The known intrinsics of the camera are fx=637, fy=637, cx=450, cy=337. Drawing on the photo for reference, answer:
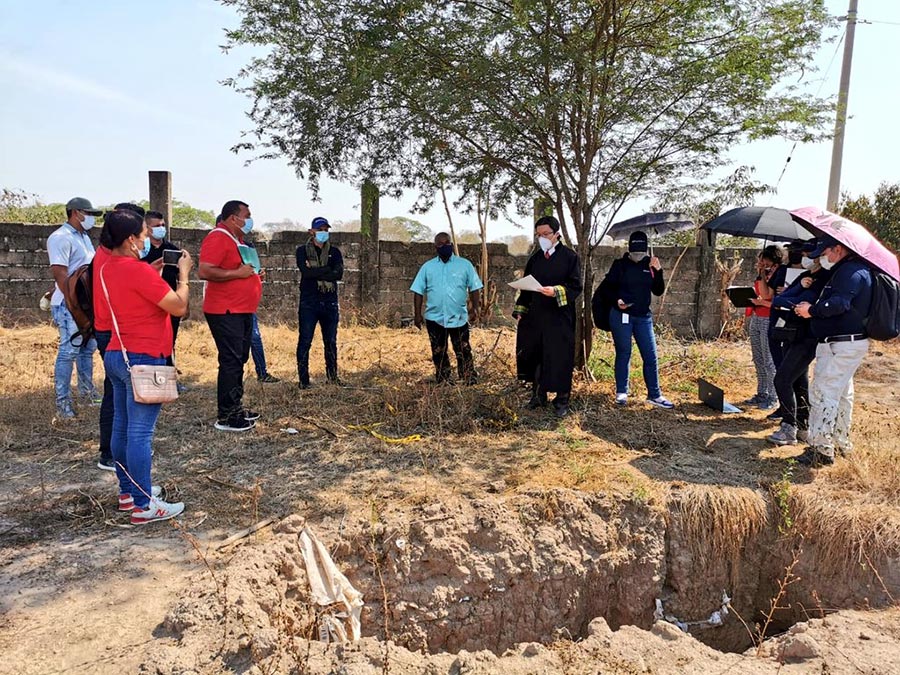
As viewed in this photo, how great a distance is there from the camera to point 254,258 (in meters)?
5.71

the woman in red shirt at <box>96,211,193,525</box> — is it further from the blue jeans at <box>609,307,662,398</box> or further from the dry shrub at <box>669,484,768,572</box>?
the blue jeans at <box>609,307,662,398</box>

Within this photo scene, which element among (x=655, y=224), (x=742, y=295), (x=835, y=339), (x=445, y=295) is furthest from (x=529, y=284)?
(x=655, y=224)

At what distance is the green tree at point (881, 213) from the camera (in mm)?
14383

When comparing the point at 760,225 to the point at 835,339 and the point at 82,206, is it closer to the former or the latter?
the point at 835,339

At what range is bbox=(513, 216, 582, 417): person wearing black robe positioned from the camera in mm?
5961

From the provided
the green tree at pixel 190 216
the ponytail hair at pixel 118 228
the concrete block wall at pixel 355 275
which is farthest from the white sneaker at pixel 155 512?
the green tree at pixel 190 216

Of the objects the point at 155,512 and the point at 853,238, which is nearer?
the point at 155,512

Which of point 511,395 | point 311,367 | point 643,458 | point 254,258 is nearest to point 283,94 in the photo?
point 254,258

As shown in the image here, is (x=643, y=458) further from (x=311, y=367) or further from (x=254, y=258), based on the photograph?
(x=311, y=367)

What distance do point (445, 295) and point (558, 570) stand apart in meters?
3.36

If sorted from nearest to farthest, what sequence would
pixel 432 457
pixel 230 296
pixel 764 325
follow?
pixel 432 457 → pixel 230 296 → pixel 764 325

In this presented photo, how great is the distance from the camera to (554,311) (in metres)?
5.98

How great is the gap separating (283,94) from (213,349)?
3.99 meters

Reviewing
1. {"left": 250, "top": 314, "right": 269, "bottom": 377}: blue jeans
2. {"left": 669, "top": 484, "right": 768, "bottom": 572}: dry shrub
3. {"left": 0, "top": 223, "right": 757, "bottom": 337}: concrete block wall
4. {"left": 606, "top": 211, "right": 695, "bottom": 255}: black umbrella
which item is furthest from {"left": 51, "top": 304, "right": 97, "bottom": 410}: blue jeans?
{"left": 606, "top": 211, "right": 695, "bottom": 255}: black umbrella
